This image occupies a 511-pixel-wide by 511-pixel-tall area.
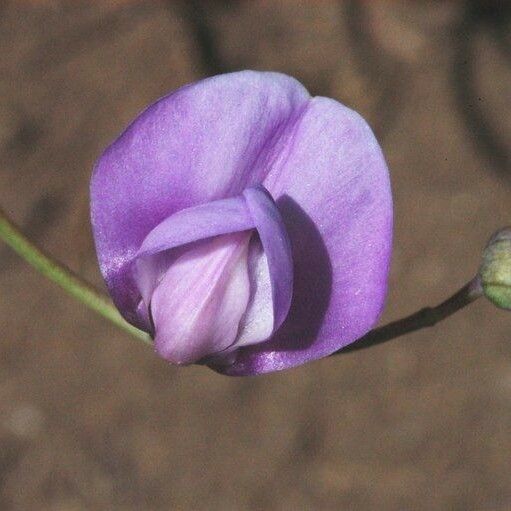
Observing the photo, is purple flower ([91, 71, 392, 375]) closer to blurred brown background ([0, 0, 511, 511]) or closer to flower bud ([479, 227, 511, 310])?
flower bud ([479, 227, 511, 310])

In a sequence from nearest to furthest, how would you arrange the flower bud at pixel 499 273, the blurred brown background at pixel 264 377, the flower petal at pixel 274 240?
the flower petal at pixel 274 240, the flower bud at pixel 499 273, the blurred brown background at pixel 264 377

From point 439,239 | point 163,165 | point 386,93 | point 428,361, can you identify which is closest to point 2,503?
point 428,361

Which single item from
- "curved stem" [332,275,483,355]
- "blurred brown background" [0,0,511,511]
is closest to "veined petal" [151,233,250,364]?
"curved stem" [332,275,483,355]

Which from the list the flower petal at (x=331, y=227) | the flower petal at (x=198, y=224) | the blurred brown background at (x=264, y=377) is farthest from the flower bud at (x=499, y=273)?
the blurred brown background at (x=264, y=377)

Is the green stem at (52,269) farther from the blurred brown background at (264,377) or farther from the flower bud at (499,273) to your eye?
the blurred brown background at (264,377)

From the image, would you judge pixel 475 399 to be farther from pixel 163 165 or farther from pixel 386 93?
pixel 163 165

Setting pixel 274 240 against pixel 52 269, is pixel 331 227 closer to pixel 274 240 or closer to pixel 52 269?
pixel 274 240

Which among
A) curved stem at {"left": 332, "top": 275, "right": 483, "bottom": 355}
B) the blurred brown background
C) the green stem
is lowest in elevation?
the blurred brown background
